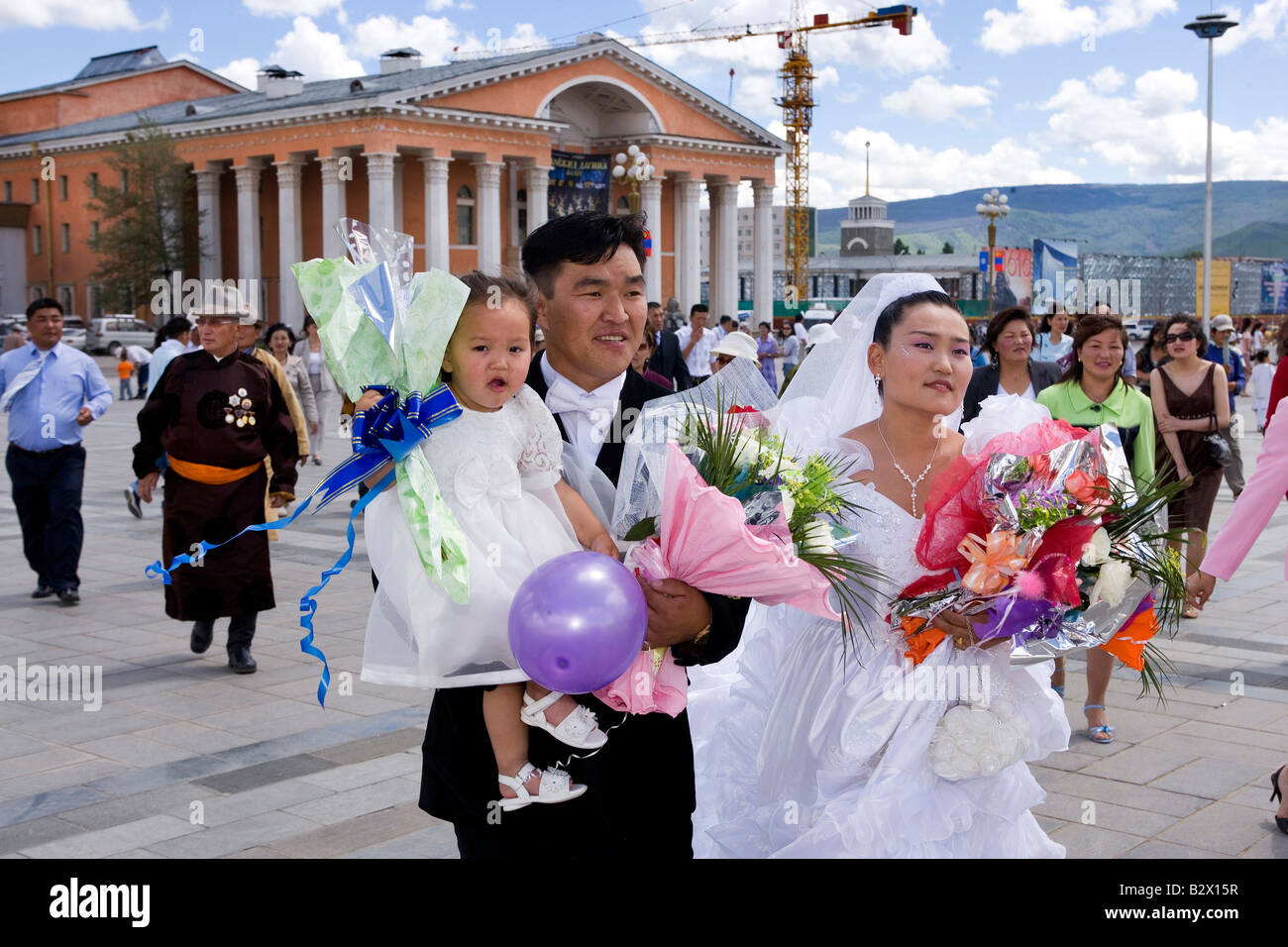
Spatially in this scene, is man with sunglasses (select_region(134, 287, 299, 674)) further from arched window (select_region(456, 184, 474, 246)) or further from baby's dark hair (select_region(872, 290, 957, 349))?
arched window (select_region(456, 184, 474, 246))

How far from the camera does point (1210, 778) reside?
5457mm

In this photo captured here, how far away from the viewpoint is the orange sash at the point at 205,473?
24.1 feet

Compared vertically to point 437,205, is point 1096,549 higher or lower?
lower

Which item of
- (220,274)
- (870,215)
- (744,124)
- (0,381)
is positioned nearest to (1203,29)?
(744,124)

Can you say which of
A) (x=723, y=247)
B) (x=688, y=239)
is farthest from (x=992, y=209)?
(x=723, y=247)

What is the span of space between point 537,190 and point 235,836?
148ft

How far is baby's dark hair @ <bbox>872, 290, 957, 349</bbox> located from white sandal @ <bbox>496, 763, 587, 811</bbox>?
1.88 m

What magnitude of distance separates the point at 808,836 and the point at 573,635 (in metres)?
1.59

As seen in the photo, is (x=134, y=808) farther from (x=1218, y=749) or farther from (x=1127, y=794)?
(x=1218, y=749)

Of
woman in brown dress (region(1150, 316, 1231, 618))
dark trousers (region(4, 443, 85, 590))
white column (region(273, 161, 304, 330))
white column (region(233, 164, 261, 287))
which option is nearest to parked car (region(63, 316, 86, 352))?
white column (region(233, 164, 261, 287))

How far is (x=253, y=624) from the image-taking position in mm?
7434

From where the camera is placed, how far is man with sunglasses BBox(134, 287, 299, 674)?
7.30 metres
